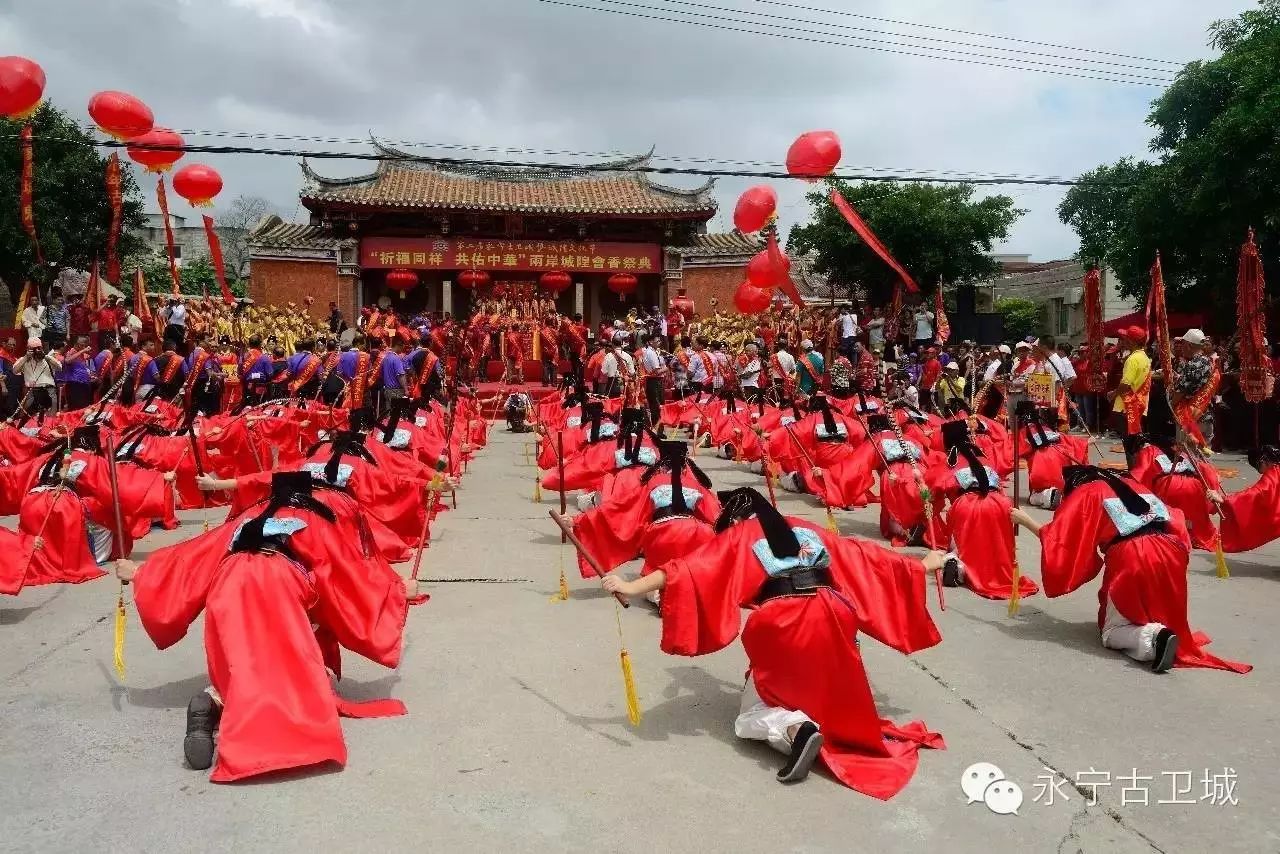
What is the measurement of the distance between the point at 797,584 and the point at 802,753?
581mm

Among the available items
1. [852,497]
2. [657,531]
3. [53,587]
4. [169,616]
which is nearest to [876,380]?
[852,497]

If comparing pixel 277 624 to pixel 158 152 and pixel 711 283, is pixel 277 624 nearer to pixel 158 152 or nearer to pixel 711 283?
pixel 158 152

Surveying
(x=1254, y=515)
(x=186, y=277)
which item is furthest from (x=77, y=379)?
(x=186, y=277)

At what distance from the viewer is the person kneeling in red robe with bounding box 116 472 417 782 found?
3.38 m

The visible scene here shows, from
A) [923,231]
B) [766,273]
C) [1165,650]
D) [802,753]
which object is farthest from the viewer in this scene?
[923,231]

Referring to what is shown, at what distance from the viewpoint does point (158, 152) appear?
1224 cm

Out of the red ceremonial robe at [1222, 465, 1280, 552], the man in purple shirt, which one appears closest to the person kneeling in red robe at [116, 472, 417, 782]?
the red ceremonial robe at [1222, 465, 1280, 552]

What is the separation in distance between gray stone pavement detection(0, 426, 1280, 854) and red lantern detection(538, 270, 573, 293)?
68.3 ft

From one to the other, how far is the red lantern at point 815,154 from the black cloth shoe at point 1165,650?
8.57m

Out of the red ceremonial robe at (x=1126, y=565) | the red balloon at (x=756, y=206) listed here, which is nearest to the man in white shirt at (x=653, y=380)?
the red balloon at (x=756, y=206)

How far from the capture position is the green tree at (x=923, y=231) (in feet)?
75.2

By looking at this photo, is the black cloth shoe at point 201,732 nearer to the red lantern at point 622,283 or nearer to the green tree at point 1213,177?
the green tree at point 1213,177

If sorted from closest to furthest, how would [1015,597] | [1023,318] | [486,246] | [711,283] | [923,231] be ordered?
[1015,597] → [923,231] → [486,246] → [711,283] → [1023,318]

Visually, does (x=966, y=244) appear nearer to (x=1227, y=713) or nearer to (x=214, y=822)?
(x=1227, y=713)
